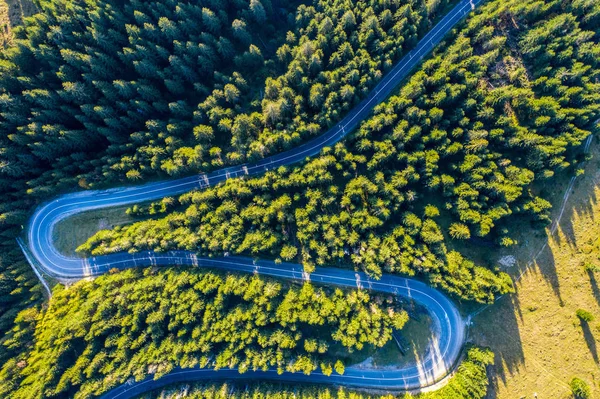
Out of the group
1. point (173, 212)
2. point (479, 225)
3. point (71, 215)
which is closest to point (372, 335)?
point (479, 225)

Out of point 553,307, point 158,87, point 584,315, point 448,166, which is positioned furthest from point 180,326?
point 584,315

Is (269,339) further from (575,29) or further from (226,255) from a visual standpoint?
(575,29)

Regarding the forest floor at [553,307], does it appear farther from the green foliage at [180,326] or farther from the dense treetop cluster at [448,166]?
the green foliage at [180,326]

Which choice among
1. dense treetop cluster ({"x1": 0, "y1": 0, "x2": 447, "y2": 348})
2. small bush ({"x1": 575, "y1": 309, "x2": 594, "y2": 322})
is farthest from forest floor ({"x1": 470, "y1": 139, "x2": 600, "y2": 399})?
dense treetop cluster ({"x1": 0, "y1": 0, "x2": 447, "y2": 348})

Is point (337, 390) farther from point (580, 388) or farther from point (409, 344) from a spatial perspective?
point (580, 388)

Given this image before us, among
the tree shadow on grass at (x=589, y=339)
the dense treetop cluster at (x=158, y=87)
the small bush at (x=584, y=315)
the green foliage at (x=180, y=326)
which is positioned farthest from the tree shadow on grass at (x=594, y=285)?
the dense treetop cluster at (x=158, y=87)

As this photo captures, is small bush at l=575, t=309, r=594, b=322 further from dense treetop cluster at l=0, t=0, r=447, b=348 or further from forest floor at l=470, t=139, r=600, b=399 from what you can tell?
dense treetop cluster at l=0, t=0, r=447, b=348
